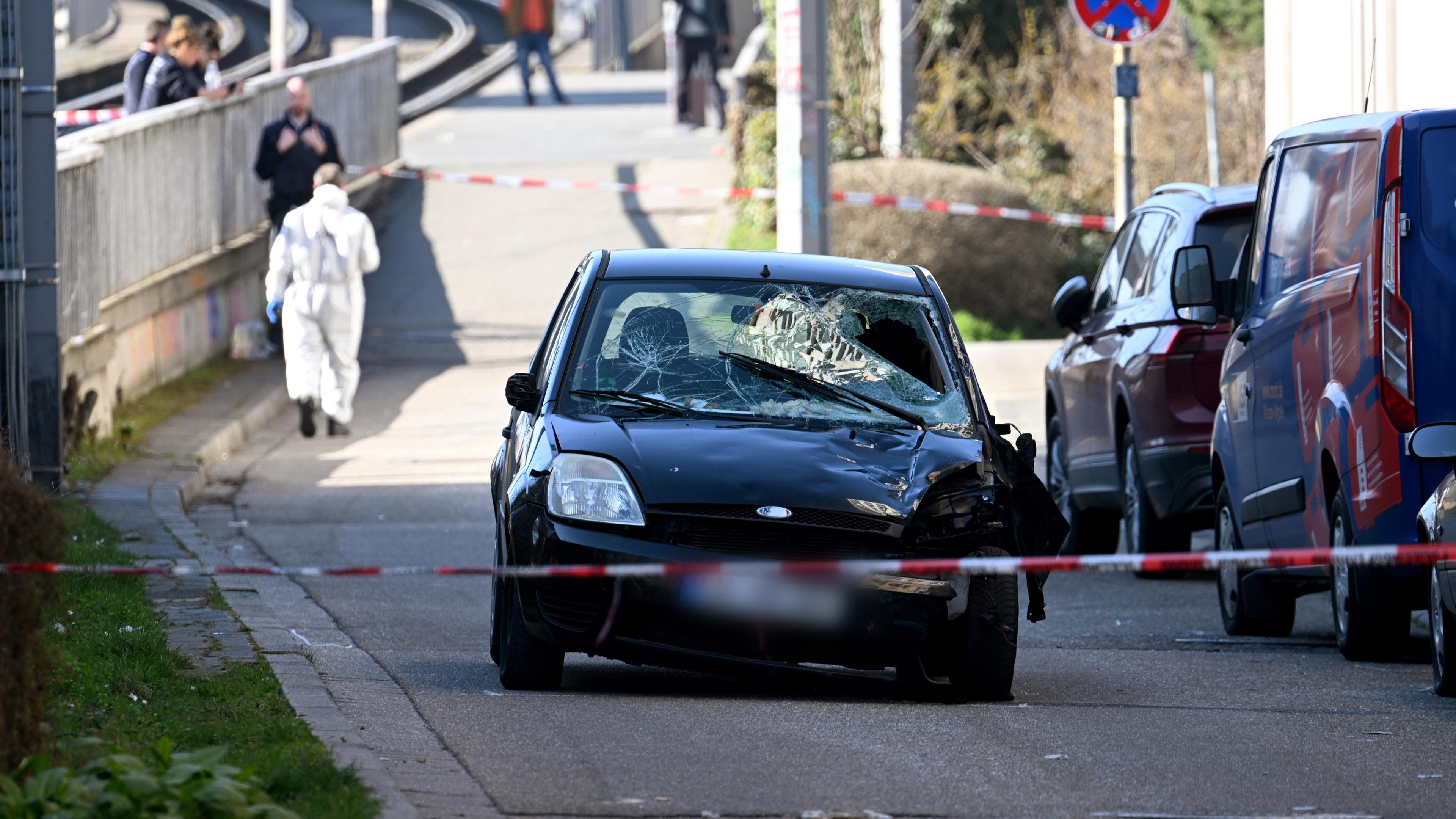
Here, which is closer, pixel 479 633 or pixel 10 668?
pixel 10 668

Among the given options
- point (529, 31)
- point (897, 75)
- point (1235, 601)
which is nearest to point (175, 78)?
point (897, 75)

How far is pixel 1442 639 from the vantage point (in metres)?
7.38

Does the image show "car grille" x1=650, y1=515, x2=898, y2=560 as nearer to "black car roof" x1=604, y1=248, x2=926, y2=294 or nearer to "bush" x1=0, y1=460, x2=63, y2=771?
"black car roof" x1=604, y1=248, x2=926, y2=294

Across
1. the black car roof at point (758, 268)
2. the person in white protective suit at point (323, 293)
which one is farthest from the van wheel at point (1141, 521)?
the person in white protective suit at point (323, 293)

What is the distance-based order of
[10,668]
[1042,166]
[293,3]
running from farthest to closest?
[293,3], [1042,166], [10,668]

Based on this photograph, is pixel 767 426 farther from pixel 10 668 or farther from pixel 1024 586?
pixel 1024 586

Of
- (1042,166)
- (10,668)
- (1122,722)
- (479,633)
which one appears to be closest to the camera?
(10,668)

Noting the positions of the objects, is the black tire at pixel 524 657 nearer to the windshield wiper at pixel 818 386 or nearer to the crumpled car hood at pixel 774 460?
the crumpled car hood at pixel 774 460

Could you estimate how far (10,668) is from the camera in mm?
4711

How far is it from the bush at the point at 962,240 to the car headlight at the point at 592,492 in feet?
40.9

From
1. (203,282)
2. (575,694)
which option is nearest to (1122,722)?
(575,694)

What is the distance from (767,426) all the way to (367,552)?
Answer: 15.6 feet

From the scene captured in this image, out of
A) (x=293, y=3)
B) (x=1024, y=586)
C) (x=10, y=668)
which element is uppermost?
(x=293, y=3)

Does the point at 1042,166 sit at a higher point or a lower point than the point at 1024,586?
higher
